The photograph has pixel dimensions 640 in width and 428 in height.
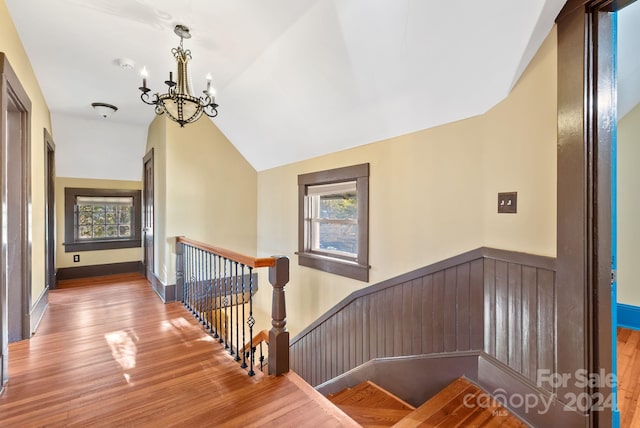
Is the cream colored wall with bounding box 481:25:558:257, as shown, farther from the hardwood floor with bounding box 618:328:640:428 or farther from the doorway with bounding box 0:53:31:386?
the doorway with bounding box 0:53:31:386

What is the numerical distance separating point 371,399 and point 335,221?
69.0 inches

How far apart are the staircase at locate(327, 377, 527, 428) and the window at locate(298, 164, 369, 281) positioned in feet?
3.58

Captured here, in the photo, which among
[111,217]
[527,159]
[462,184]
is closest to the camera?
[527,159]

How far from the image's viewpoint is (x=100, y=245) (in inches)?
209

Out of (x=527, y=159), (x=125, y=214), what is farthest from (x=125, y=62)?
(x=125, y=214)

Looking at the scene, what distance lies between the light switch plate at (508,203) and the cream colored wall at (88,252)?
5.92 m

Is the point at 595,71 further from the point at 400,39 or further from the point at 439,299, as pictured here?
the point at 439,299

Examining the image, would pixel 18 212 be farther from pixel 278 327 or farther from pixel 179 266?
pixel 278 327

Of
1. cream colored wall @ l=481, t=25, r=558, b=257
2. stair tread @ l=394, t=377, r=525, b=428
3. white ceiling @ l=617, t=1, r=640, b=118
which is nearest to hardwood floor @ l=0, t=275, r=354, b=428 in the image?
stair tread @ l=394, t=377, r=525, b=428

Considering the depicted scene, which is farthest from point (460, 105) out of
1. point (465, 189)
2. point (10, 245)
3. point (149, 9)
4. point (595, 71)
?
point (10, 245)

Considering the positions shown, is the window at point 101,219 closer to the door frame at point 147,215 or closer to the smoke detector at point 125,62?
the door frame at point 147,215

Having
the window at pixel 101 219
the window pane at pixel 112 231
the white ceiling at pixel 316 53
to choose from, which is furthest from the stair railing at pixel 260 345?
the window pane at pixel 112 231

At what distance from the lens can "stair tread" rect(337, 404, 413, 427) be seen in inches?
72.6

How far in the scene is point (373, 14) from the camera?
1829mm
